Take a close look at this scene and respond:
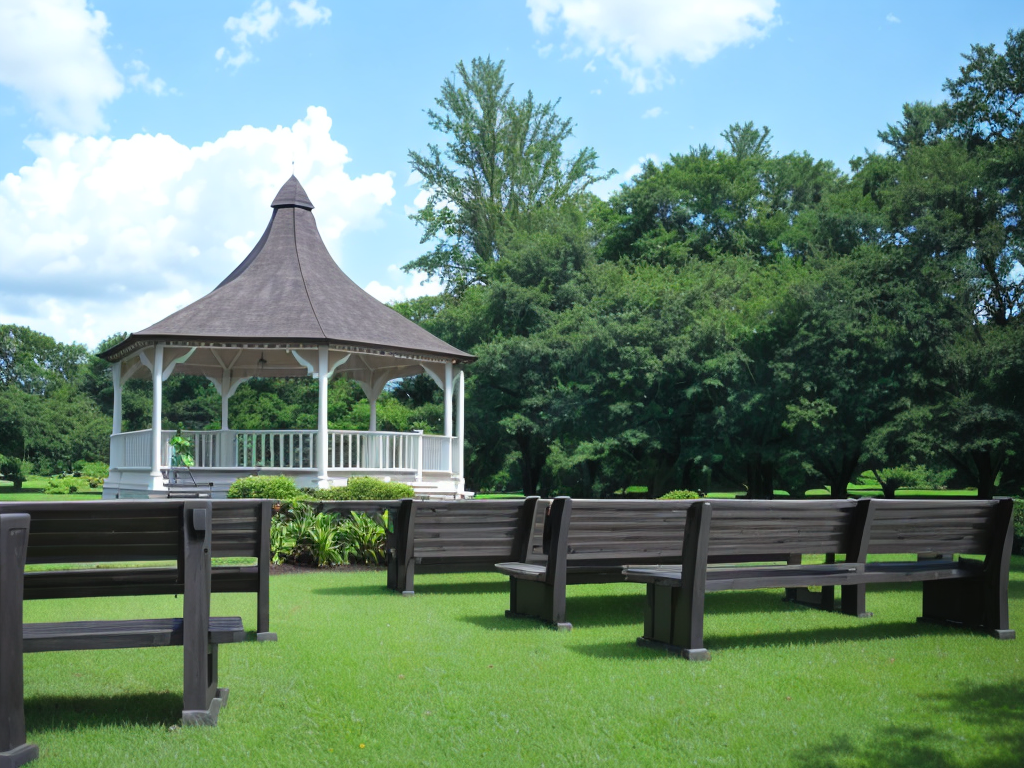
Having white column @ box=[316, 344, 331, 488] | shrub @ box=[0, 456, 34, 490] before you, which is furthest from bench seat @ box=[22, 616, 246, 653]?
shrub @ box=[0, 456, 34, 490]

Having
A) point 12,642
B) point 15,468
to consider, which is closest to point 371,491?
point 12,642

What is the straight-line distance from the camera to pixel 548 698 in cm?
497

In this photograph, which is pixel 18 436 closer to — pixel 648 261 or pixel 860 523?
pixel 648 261

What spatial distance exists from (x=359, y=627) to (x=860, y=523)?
3.90 m

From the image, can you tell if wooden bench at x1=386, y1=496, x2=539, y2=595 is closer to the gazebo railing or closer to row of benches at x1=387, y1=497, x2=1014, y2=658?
row of benches at x1=387, y1=497, x2=1014, y2=658

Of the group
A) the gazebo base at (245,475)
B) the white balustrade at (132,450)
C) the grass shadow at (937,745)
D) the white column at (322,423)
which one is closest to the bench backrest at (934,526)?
the grass shadow at (937,745)

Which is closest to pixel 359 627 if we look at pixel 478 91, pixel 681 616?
pixel 681 616

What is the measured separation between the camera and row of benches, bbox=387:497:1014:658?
6316 millimetres

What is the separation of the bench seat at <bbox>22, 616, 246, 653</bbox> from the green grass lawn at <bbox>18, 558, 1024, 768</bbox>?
15.7 inches

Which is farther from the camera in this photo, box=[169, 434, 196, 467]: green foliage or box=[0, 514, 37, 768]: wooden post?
box=[169, 434, 196, 467]: green foliage

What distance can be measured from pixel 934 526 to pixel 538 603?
3.17 metres

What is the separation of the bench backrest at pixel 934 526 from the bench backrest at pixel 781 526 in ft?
0.72

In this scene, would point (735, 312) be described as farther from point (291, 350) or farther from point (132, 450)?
point (132, 450)

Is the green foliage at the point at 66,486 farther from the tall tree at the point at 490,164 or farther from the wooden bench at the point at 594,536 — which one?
the wooden bench at the point at 594,536
